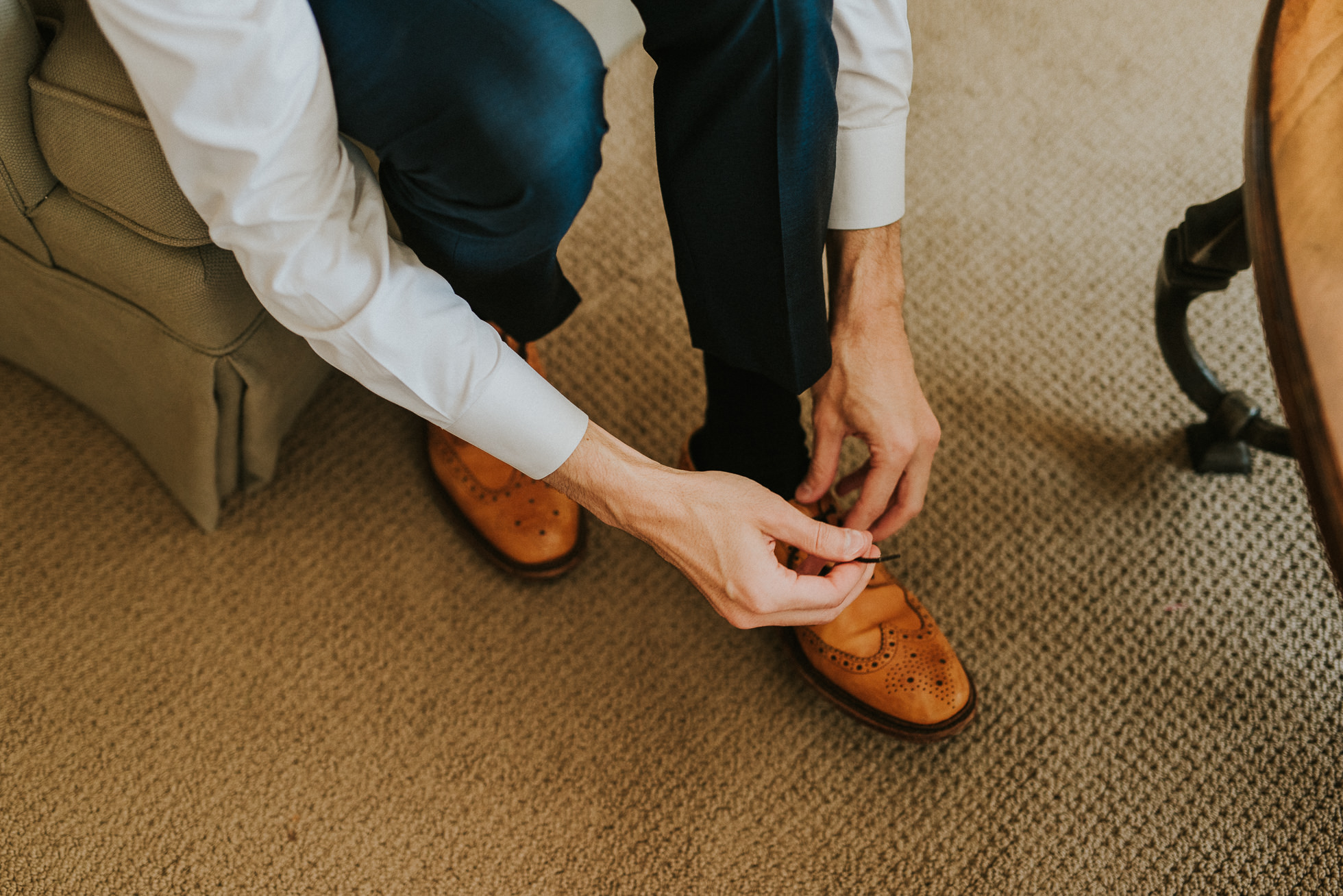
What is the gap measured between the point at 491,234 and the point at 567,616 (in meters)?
0.39

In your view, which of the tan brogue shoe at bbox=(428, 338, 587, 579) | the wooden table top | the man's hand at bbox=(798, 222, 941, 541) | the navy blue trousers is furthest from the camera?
the tan brogue shoe at bbox=(428, 338, 587, 579)

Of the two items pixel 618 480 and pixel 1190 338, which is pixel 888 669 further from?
pixel 1190 338

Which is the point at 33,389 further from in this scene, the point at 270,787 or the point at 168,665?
the point at 270,787

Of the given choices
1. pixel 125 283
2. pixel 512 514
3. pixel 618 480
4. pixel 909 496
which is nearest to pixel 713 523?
pixel 618 480

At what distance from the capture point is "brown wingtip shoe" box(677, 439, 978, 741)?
0.66m

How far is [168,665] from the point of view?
2.38ft

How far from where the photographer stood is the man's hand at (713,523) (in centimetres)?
52

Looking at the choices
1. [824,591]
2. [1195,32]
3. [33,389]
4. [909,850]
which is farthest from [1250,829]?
[33,389]

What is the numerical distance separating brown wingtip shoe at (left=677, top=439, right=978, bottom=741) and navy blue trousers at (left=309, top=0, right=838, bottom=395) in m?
0.22

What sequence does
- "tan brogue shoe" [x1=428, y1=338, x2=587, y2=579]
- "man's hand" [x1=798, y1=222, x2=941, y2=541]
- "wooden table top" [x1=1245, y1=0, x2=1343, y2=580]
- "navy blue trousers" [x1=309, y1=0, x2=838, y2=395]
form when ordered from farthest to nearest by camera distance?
1. "tan brogue shoe" [x1=428, y1=338, x2=587, y2=579]
2. "man's hand" [x1=798, y1=222, x2=941, y2=541]
3. "navy blue trousers" [x1=309, y1=0, x2=838, y2=395]
4. "wooden table top" [x1=1245, y1=0, x2=1343, y2=580]

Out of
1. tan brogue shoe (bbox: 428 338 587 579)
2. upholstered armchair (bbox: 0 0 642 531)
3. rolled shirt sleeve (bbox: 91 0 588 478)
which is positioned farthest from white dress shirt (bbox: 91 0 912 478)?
tan brogue shoe (bbox: 428 338 587 579)

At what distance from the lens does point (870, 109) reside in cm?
53

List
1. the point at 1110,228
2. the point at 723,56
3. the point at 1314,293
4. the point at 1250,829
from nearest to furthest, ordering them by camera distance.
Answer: the point at 1314,293 < the point at 723,56 < the point at 1250,829 < the point at 1110,228

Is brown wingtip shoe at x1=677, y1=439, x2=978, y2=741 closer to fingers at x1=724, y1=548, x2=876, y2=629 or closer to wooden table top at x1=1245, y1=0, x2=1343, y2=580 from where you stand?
fingers at x1=724, y1=548, x2=876, y2=629
